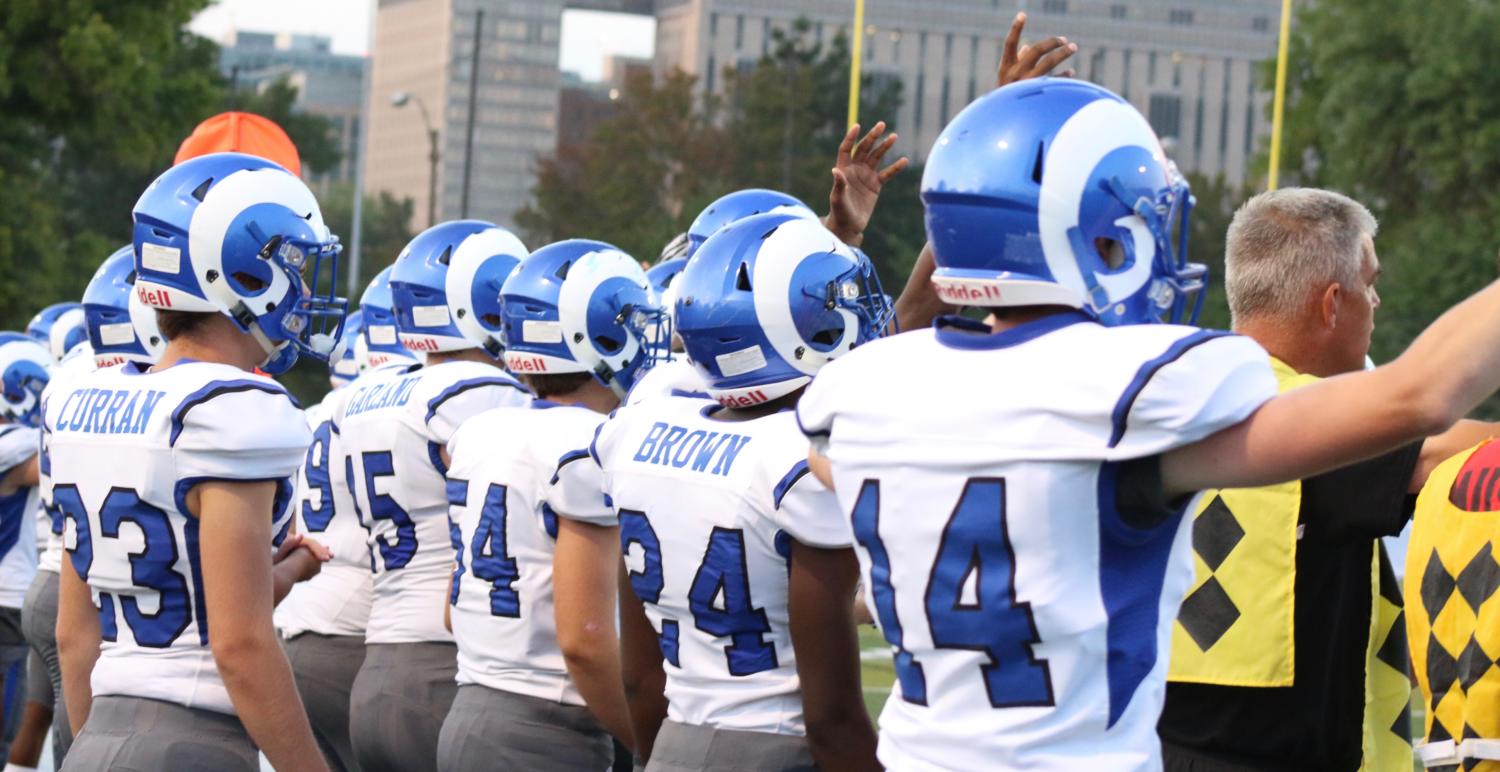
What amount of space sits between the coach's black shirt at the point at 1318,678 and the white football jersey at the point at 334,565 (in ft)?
10.4

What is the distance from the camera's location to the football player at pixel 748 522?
3846 millimetres

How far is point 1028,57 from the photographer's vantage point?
3.89 m

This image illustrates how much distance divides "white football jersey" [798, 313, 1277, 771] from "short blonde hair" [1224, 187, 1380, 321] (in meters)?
1.13

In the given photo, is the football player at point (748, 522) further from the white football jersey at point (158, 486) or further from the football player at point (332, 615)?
the football player at point (332, 615)

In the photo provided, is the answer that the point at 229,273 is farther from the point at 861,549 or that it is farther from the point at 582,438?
the point at 861,549

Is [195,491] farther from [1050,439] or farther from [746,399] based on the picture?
[1050,439]

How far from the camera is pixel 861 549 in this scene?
3.15m

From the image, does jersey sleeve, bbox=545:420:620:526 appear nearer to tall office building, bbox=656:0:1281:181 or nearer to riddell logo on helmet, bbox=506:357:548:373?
riddell logo on helmet, bbox=506:357:548:373

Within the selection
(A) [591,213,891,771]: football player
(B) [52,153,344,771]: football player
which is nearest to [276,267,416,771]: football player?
(B) [52,153,344,771]: football player

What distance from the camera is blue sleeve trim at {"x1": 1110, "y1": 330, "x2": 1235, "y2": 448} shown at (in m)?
2.71

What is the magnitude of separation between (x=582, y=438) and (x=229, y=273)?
1.20 meters

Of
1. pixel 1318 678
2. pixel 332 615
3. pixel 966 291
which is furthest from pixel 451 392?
pixel 966 291

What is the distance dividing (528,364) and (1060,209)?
287cm

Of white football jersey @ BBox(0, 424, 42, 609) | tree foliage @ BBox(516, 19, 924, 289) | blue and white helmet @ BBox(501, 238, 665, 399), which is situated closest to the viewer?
blue and white helmet @ BBox(501, 238, 665, 399)
